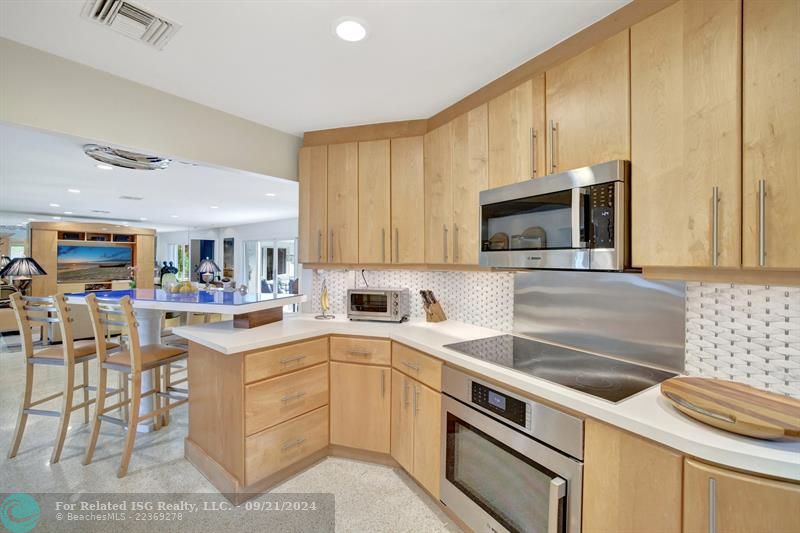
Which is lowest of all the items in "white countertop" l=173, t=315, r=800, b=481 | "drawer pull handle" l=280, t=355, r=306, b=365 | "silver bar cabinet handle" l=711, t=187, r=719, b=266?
"drawer pull handle" l=280, t=355, r=306, b=365

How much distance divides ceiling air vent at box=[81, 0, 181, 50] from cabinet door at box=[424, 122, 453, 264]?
1.48 metres

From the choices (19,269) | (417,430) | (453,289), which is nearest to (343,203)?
(453,289)

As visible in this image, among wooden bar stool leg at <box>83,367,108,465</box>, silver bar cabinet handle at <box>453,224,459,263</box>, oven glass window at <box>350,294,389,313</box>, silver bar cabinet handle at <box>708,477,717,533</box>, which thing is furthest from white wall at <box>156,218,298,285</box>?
silver bar cabinet handle at <box>708,477,717,533</box>

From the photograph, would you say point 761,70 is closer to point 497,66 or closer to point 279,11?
point 497,66

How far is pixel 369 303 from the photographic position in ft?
8.37

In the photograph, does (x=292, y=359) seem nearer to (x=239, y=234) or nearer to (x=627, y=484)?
(x=627, y=484)

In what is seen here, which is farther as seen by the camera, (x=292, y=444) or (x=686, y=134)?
(x=292, y=444)

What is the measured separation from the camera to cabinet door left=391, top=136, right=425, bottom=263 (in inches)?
94.0

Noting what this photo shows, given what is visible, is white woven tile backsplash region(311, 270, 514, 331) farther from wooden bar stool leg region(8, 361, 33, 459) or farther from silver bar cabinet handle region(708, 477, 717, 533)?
wooden bar stool leg region(8, 361, 33, 459)

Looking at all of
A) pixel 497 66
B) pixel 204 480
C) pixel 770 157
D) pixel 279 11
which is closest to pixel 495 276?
pixel 497 66

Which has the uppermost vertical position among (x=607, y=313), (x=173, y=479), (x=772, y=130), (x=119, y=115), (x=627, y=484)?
(x=119, y=115)

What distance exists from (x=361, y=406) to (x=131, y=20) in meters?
2.30

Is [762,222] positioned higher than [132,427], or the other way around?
[762,222]

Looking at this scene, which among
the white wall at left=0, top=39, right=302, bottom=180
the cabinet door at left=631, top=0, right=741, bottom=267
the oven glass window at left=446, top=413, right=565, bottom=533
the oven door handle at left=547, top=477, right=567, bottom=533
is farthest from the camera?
the white wall at left=0, top=39, right=302, bottom=180
